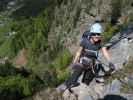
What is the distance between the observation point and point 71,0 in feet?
82.8

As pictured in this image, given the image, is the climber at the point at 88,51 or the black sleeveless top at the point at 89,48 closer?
the climber at the point at 88,51

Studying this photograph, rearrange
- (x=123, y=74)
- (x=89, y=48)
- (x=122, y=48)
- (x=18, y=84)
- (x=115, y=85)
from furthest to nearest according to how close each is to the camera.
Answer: (x=18, y=84), (x=122, y=48), (x=123, y=74), (x=115, y=85), (x=89, y=48)

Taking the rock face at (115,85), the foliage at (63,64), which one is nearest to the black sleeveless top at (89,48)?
the rock face at (115,85)

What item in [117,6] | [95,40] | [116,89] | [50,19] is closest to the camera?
[95,40]

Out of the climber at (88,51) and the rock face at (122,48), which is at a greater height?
the climber at (88,51)

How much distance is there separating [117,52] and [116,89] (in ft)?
8.24

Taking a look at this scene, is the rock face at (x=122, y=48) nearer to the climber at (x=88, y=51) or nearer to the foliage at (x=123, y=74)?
the foliage at (x=123, y=74)

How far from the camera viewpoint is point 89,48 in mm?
10320

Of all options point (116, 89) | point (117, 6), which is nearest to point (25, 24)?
point (117, 6)

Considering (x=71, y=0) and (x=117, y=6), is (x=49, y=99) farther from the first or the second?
(x=71, y=0)

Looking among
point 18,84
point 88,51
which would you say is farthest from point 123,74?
point 18,84

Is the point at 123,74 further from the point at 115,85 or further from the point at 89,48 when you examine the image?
the point at 89,48

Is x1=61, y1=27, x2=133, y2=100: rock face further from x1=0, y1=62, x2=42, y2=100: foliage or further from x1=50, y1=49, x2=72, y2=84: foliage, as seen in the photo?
x1=0, y1=62, x2=42, y2=100: foliage

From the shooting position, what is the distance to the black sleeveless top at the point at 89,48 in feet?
33.7
